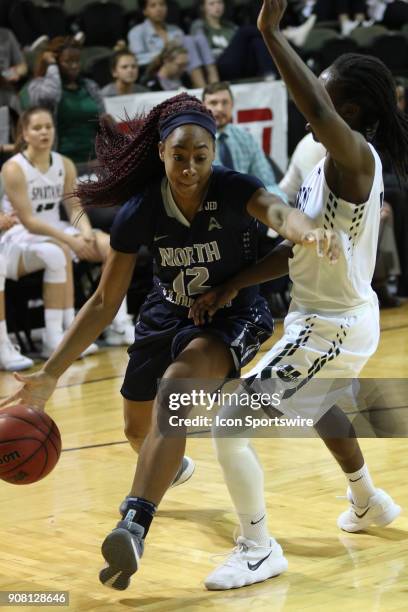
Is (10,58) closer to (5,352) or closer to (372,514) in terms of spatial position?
(5,352)

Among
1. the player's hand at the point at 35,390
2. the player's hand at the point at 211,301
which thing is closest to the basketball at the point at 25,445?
the player's hand at the point at 35,390

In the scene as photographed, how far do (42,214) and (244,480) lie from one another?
5.25 m

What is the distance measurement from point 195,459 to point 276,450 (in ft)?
1.30

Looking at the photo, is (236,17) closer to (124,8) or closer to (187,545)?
(124,8)

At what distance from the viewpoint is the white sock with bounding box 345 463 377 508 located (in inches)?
160

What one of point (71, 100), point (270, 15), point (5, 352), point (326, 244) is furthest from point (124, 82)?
point (326, 244)

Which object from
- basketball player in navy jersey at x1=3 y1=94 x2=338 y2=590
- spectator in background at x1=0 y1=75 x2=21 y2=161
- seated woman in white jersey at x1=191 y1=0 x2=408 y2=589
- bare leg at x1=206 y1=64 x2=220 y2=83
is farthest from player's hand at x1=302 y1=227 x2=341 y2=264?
bare leg at x1=206 y1=64 x2=220 y2=83

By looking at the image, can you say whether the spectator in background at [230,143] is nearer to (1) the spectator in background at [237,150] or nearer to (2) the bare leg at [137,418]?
(1) the spectator in background at [237,150]

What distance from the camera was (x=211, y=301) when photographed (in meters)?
3.87

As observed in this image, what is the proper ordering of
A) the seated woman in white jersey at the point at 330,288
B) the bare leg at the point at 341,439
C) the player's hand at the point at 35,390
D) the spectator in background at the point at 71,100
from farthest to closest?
1. the spectator in background at the point at 71,100
2. the bare leg at the point at 341,439
3. the player's hand at the point at 35,390
4. the seated woman in white jersey at the point at 330,288

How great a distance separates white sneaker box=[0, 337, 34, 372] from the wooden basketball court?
70.1 inches

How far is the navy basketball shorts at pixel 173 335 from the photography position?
389 centimetres

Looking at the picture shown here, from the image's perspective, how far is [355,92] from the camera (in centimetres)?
365

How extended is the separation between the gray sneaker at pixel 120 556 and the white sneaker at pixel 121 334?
535 cm
